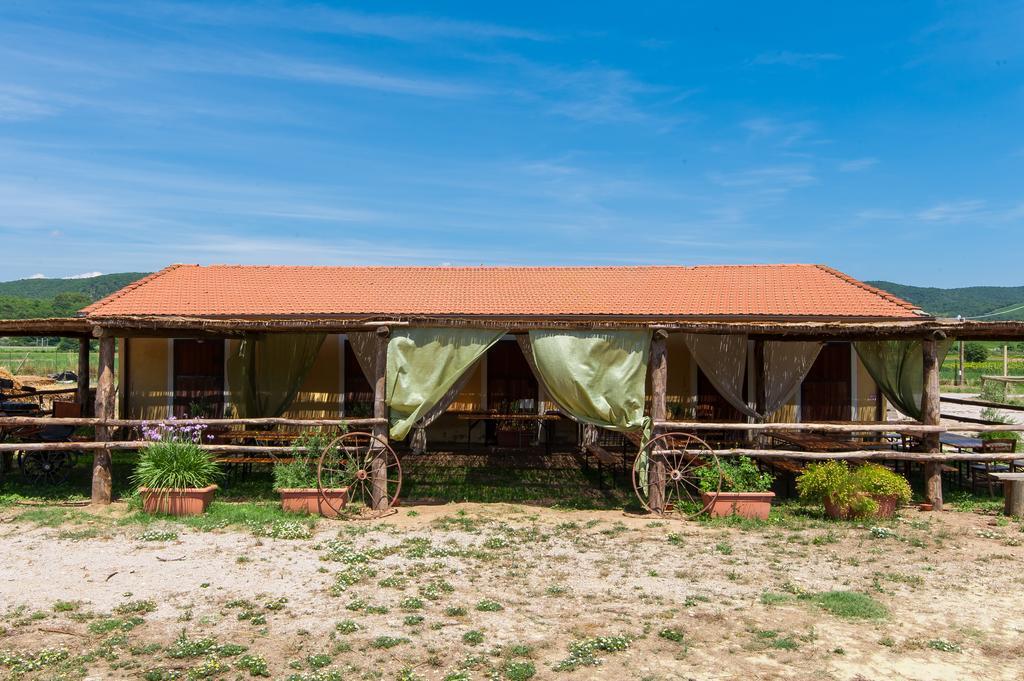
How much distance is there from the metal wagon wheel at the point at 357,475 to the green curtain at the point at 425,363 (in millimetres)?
442

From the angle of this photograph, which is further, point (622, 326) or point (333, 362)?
point (333, 362)

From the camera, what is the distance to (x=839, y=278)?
1611cm

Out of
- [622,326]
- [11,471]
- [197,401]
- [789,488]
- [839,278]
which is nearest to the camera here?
[622,326]

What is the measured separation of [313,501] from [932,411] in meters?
8.16

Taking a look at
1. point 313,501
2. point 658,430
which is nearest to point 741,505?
point 658,430

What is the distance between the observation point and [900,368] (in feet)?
36.0

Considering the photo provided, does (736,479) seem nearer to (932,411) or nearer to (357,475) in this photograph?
(932,411)

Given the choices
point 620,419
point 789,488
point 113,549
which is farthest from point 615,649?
point 789,488

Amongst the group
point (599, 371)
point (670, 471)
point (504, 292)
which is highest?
point (504, 292)

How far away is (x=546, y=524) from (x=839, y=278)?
34.2ft

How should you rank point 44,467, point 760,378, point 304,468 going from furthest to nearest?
point 760,378 < point 44,467 < point 304,468

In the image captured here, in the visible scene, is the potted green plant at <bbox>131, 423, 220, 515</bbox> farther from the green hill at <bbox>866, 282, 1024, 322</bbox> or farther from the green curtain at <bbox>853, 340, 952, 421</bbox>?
the green hill at <bbox>866, 282, 1024, 322</bbox>

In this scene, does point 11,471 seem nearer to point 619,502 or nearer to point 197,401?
point 197,401

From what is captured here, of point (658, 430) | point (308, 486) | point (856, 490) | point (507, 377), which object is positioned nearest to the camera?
point (856, 490)
